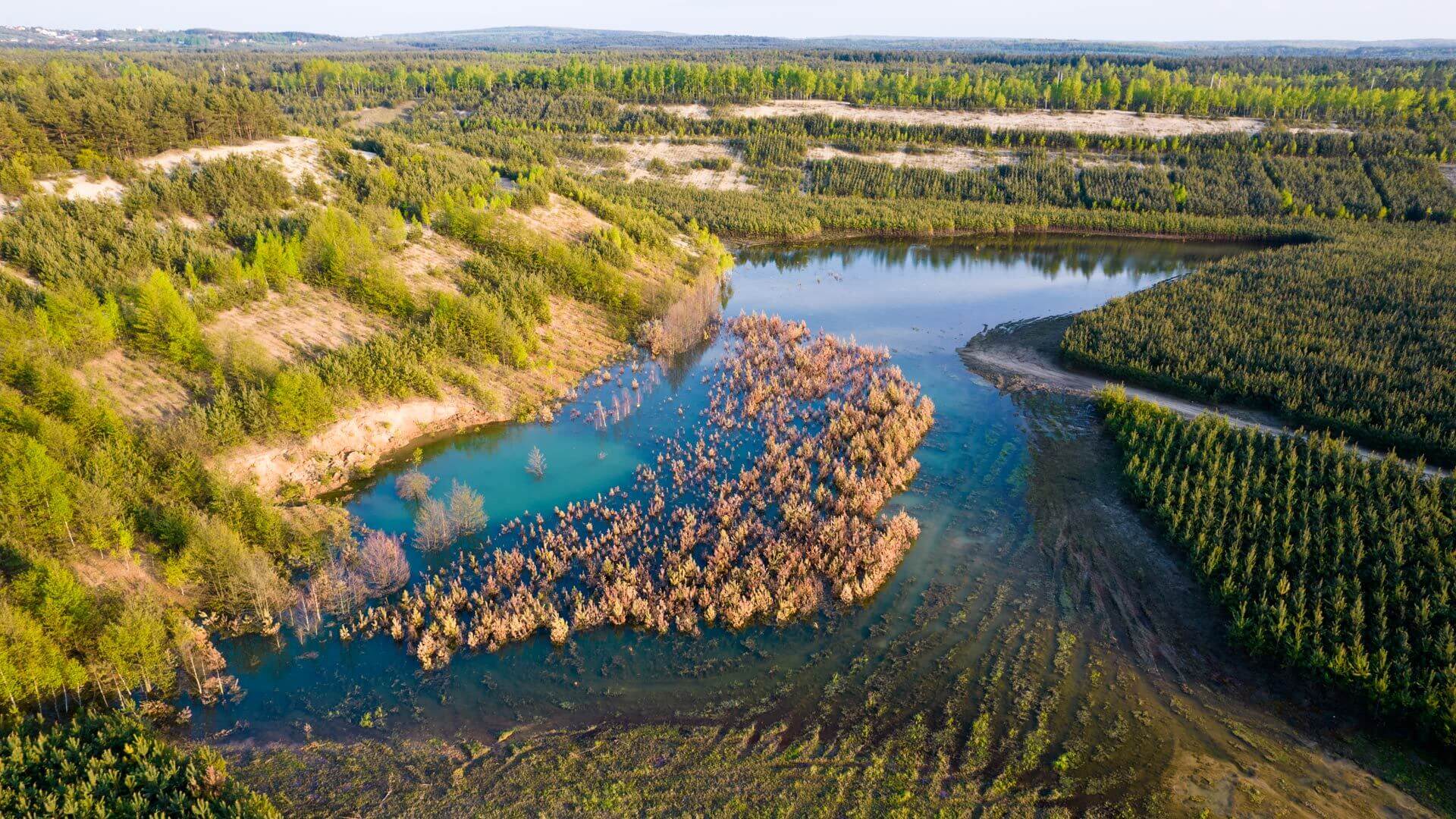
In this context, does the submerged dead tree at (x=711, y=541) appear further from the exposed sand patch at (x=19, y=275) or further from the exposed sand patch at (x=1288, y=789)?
the exposed sand patch at (x=19, y=275)

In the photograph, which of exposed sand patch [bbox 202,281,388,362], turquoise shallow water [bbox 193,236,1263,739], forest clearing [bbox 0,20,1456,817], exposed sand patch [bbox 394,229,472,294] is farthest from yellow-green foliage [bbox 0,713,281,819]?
exposed sand patch [bbox 394,229,472,294]

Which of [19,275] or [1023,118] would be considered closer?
[19,275]

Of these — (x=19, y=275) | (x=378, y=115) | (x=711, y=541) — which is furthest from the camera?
(x=378, y=115)

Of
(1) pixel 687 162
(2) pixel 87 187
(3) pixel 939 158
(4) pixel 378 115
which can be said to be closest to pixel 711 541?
(2) pixel 87 187

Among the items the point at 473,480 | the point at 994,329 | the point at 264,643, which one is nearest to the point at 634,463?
the point at 473,480

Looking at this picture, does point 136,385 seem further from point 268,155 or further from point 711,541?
point 268,155
